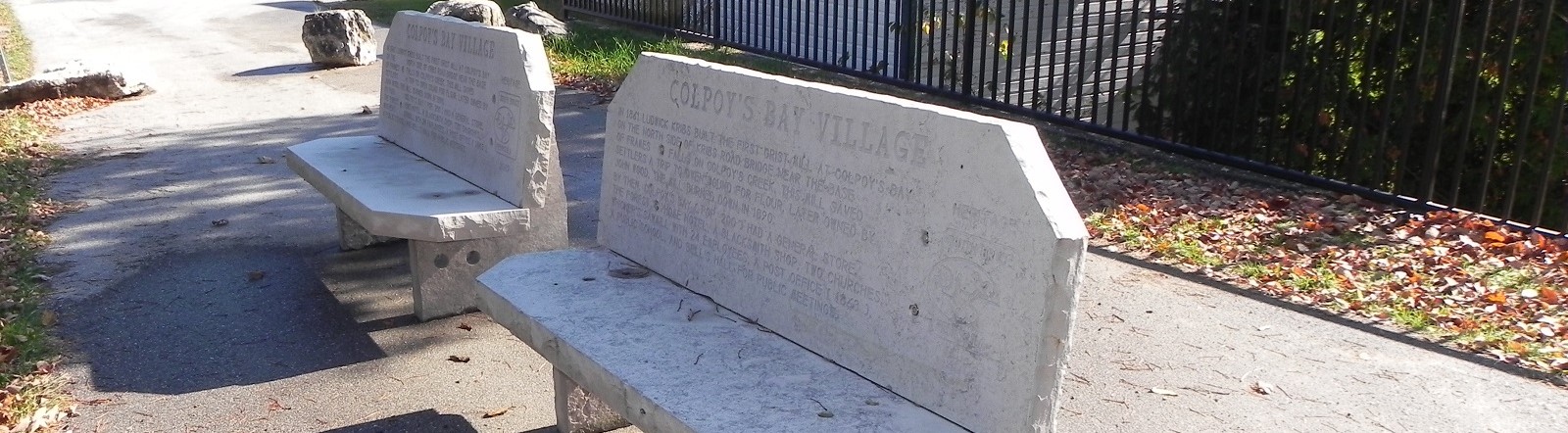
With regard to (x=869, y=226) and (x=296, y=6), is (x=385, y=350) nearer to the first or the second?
(x=869, y=226)

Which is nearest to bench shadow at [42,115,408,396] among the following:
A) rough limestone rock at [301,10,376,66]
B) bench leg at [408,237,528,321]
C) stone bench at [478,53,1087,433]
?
bench leg at [408,237,528,321]

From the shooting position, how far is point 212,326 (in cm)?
496

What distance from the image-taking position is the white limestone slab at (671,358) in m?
2.96

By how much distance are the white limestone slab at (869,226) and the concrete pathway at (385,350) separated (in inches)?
35.4

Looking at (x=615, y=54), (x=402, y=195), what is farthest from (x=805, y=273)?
(x=615, y=54)

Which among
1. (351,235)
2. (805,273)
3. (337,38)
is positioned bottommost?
(351,235)

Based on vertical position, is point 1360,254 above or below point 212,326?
above

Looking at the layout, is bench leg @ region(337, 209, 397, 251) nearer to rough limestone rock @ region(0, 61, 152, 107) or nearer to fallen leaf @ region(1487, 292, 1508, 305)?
fallen leaf @ region(1487, 292, 1508, 305)

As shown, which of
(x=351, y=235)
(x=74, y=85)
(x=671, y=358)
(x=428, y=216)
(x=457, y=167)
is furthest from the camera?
(x=74, y=85)

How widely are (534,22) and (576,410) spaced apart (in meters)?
10.7

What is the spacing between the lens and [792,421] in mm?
2912

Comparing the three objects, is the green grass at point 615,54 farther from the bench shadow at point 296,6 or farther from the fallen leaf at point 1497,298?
the bench shadow at point 296,6

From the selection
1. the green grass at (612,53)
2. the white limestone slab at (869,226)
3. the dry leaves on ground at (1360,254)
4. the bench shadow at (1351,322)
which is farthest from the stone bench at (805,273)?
the green grass at (612,53)

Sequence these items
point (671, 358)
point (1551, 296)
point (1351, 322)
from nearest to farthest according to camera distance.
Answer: point (671, 358) → point (1351, 322) → point (1551, 296)
